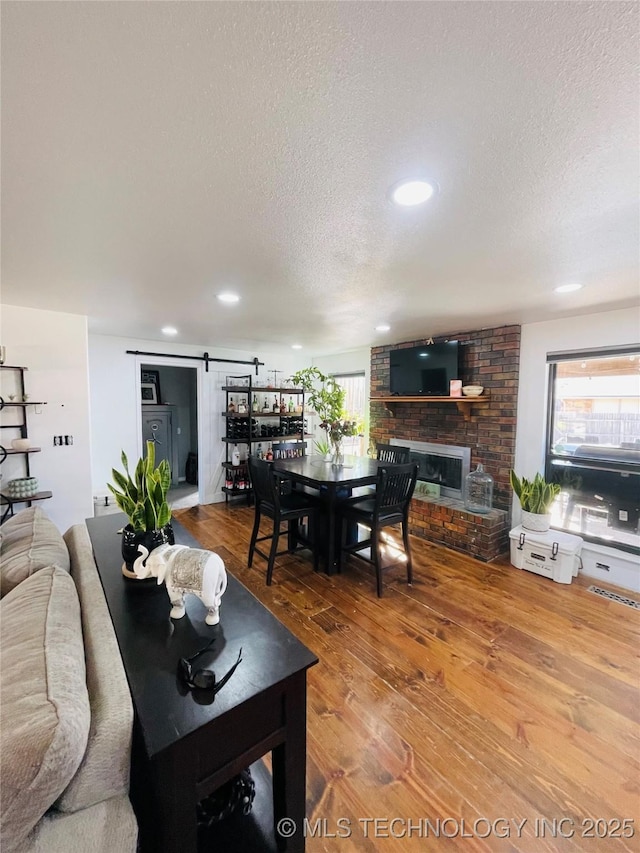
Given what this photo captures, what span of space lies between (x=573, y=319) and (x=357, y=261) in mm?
2392

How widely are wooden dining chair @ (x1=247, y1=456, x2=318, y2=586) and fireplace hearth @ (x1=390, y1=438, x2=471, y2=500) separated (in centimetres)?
156

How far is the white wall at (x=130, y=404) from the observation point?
14.0 ft

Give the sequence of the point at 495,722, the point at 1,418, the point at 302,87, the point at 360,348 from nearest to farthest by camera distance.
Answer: the point at 302,87 → the point at 495,722 → the point at 1,418 → the point at 360,348

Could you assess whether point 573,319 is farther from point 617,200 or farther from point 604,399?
point 617,200

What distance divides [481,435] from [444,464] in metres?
0.56

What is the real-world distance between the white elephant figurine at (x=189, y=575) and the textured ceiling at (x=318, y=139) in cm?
127

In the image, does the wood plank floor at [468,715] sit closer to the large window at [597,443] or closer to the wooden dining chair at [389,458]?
the large window at [597,443]

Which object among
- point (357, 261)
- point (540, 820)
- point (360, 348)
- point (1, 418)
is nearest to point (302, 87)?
point (357, 261)

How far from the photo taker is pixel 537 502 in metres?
3.15

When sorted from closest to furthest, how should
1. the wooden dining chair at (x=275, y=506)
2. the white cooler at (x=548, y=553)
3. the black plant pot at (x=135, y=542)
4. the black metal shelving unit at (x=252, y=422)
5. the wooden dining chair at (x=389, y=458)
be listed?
the black plant pot at (x=135, y=542) < the wooden dining chair at (x=275, y=506) < the white cooler at (x=548, y=553) < the wooden dining chair at (x=389, y=458) < the black metal shelving unit at (x=252, y=422)

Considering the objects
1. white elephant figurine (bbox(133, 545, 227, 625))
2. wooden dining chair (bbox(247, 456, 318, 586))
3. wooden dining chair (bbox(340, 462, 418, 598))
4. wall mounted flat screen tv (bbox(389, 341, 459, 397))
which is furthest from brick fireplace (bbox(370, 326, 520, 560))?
white elephant figurine (bbox(133, 545, 227, 625))

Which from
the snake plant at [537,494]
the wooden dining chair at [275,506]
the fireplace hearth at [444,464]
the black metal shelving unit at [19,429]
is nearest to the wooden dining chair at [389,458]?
the fireplace hearth at [444,464]

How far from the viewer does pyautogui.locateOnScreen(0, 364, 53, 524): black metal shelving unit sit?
2.81 metres

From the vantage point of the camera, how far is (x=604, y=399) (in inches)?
119
